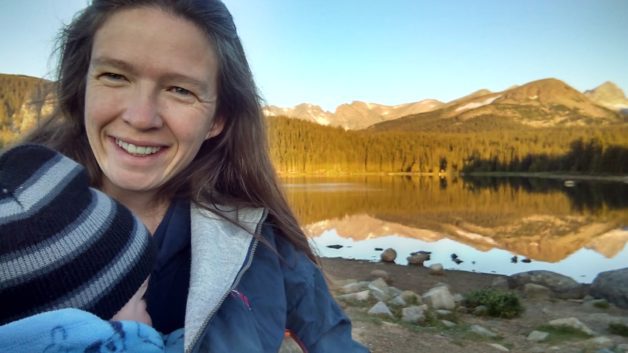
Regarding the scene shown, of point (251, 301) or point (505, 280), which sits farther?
point (505, 280)

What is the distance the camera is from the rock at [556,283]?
1326 cm

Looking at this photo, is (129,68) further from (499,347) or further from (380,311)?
(380,311)

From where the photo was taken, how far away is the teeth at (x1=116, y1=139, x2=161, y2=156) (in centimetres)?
162

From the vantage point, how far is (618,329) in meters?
8.48

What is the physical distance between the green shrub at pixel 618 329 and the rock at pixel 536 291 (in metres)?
4.14

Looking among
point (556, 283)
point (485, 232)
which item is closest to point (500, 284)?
point (556, 283)

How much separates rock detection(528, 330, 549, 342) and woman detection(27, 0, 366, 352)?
7.47m

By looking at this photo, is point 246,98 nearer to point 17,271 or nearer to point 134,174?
point 134,174

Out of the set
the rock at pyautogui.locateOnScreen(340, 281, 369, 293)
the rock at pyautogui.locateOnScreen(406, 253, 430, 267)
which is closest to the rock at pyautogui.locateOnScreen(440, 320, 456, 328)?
the rock at pyautogui.locateOnScreen(340, 281, 369, 293)

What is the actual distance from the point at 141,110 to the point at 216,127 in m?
0.40

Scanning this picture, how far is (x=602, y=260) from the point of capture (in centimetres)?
2094

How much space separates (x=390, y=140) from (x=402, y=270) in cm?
9861

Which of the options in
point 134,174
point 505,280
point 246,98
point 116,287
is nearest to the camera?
point 116,287

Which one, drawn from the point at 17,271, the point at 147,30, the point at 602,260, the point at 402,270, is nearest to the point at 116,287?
the point at 17,271
